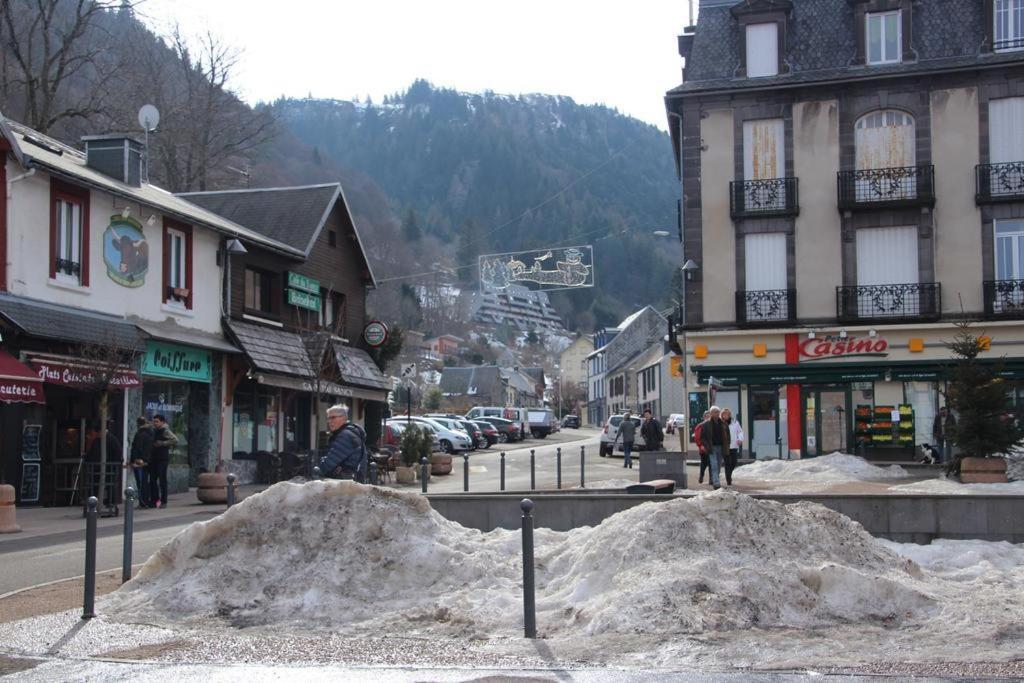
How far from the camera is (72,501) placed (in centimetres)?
2198

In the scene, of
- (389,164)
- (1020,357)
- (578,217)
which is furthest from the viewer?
(389,164)

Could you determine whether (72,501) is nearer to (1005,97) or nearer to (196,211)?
(196,211)

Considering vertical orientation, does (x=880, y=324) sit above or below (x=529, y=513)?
above

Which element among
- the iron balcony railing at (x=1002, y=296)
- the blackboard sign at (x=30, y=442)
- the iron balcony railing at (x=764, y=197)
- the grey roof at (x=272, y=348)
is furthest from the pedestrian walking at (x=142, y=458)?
the iron balcony railing at (x=1002, y=296)

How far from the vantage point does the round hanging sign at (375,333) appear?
36.8 m

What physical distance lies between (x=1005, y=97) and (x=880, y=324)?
7313mm

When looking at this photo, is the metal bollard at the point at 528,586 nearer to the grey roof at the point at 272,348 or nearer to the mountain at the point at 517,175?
the grey roof at the point at 272,348

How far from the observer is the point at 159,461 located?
22.0m

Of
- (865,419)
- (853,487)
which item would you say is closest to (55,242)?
(853,487)

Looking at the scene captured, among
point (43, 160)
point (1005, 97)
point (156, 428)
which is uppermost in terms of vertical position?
point (1005, 97)

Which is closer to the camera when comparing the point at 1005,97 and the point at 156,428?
the point at 156,428

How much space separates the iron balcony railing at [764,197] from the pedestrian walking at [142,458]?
1899 centimetres

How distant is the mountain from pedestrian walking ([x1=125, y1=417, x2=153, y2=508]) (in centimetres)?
5131

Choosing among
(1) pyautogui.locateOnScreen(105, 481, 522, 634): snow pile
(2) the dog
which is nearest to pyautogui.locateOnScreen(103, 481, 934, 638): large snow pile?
(1) pyautogui.locateOnScreen(105, 481, 522, 634): snow pile
